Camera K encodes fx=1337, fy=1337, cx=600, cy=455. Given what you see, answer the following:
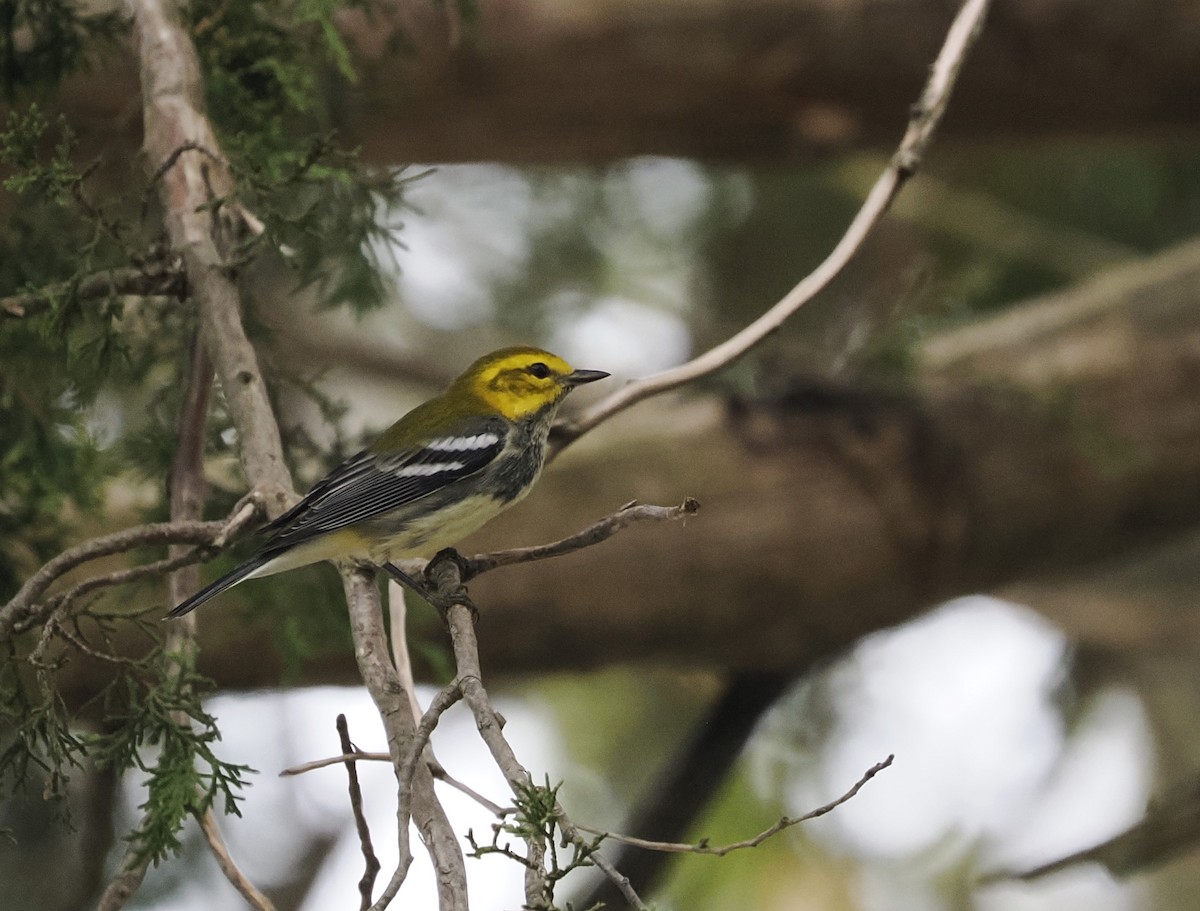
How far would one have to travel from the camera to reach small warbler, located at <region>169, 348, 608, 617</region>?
288cm

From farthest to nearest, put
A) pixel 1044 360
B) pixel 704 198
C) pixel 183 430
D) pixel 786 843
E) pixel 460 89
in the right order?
pixel 704 198 < pixel 786 843 < pixel 1044 360 < pixel 460 89 < pixel 183 430

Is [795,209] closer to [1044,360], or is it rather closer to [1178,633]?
[1044,360]

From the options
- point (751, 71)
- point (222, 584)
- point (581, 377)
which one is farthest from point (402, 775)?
point (751, 71)

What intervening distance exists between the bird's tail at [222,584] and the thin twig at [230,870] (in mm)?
405

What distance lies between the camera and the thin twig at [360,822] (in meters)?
1.89

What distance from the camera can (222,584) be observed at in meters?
2.59

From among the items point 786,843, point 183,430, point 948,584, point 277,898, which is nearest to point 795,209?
point 948,584

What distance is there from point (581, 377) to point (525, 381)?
0.16m

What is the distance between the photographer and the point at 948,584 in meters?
4.60

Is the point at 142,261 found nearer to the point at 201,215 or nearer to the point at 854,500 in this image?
the point at 201,215

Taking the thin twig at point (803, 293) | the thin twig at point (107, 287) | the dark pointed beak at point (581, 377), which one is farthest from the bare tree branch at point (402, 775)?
the dark pointed beak at point (581, 377)

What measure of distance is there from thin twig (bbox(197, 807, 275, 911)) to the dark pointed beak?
179 centimetres

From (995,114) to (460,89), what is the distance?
1851mm

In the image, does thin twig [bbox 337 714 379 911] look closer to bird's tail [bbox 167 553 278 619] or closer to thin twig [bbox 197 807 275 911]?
thin twig [bbox 197 807 275 911]
